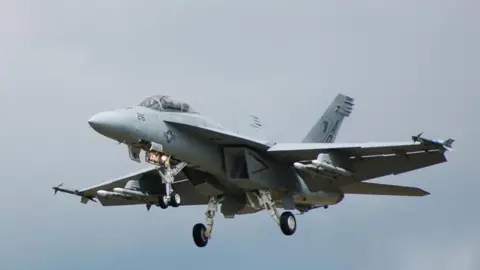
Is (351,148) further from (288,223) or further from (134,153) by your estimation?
(134,153)

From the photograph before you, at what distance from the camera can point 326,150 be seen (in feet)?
159

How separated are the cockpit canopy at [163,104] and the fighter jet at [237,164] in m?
0.03

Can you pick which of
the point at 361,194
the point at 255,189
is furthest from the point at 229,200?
the point at 361,194

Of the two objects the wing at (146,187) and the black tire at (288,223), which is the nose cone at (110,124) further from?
the black tire at (288,223)

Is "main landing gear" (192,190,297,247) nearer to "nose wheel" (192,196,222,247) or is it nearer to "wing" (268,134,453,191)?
"nose wheel" (192,196,222,247)

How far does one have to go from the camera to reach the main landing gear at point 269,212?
49.5m

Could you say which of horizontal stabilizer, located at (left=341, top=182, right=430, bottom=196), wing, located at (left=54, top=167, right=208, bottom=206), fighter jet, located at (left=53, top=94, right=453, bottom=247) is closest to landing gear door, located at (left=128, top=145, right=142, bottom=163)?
fighter jet, located at (left=53, top=94, right=453, bottom=247)

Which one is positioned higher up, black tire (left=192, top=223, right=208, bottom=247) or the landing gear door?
the landing gear door

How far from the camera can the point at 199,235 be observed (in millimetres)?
51219

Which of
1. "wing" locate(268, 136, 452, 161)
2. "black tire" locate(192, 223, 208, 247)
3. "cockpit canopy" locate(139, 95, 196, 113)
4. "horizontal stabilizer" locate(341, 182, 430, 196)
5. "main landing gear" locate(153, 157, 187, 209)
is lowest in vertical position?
"black tire" locate(192, 223, 208, 247)

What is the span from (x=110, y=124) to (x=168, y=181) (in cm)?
278

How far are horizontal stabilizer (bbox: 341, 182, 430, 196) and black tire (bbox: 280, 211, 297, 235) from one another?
3494 millimetres

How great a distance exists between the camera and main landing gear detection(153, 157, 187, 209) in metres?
46.1

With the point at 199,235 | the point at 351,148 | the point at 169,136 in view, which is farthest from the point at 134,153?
the point at 351,148
